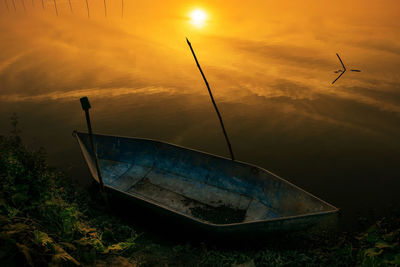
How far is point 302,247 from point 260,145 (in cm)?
422

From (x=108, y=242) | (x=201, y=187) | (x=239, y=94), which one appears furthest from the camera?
(x=239, y=94)

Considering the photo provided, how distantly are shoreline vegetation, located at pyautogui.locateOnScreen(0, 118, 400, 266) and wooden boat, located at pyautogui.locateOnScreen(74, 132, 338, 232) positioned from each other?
536 millimetres

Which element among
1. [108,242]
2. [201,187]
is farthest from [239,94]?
[108,242]

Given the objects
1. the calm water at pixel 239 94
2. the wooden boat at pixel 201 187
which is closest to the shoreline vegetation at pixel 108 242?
the wooden boat at pixel 201 187

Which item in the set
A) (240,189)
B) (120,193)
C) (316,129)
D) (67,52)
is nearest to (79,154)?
(120,193)

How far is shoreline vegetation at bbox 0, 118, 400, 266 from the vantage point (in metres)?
4.20

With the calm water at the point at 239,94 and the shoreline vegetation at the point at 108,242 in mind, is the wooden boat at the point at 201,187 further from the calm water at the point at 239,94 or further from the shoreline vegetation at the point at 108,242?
the calm water at the point at 239,94

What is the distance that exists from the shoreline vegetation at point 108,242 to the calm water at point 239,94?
188cm

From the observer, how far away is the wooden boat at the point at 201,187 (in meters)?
5.58

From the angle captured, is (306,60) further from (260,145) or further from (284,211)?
(284,211)

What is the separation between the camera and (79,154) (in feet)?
30.2

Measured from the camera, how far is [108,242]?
17.7 feet

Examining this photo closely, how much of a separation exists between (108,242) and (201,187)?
2484 mm

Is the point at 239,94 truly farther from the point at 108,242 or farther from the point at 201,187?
the point at 108,242
